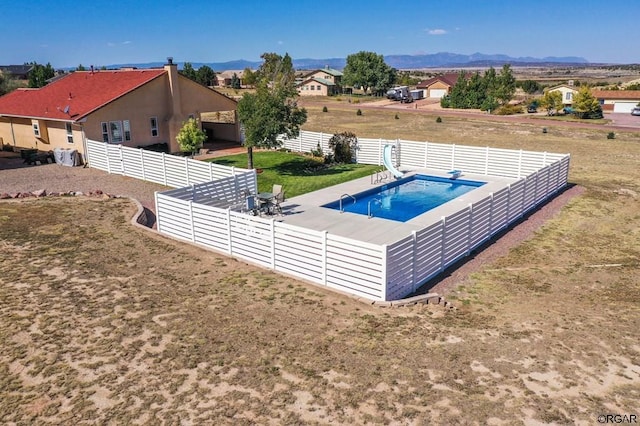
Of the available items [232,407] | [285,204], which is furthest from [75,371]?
[285,204]

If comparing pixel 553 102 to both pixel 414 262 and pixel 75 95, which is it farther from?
pixel 414 262

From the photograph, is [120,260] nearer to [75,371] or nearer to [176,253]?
[176,253]

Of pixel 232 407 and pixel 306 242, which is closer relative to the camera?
pixel 232 407

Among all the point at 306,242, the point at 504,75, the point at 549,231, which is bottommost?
the point at 549,231

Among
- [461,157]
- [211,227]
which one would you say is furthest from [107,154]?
[461,157]

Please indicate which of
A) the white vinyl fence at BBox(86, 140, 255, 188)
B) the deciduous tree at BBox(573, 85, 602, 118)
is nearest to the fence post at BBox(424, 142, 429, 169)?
the white vinyl fence at BBox(86, 140, 255, 188)
